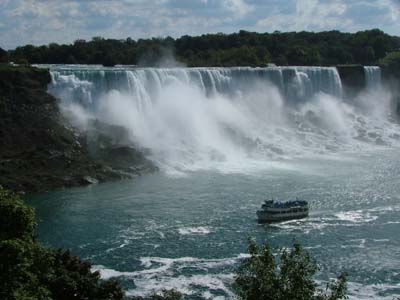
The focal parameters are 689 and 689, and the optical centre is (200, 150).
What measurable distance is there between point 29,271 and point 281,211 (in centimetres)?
2012

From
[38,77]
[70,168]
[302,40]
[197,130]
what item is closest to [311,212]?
[70,168]

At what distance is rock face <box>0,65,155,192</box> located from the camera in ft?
148

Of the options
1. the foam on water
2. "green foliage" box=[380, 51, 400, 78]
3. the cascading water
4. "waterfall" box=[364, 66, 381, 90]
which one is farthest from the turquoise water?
"green foliage" box=[380, 51, 400, 78]

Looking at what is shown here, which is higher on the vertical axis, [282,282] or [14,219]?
[14,219]

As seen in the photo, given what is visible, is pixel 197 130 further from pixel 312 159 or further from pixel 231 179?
pixel 231 179

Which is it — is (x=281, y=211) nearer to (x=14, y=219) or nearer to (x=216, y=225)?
(x=216, y=225)

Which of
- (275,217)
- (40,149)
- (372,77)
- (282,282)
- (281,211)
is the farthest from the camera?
(372,77)

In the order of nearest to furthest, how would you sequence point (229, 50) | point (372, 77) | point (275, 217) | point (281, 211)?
1. point (275, 217)
2. point (281, 211)
3. point (372, 77)
4. point (229, 50)

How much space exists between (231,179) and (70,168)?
1095cm

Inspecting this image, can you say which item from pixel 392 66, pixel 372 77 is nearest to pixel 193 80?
pixel 372 77

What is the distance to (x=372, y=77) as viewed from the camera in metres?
78.1

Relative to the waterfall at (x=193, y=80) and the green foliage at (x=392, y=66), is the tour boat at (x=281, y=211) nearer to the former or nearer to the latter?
the waterfall at (x=193, y=80)

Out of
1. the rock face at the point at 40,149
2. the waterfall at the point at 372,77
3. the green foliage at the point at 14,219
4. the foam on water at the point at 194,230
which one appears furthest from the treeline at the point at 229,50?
the green foliage at the point at 14,219

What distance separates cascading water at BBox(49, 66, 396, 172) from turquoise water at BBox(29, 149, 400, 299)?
22.5 feet
